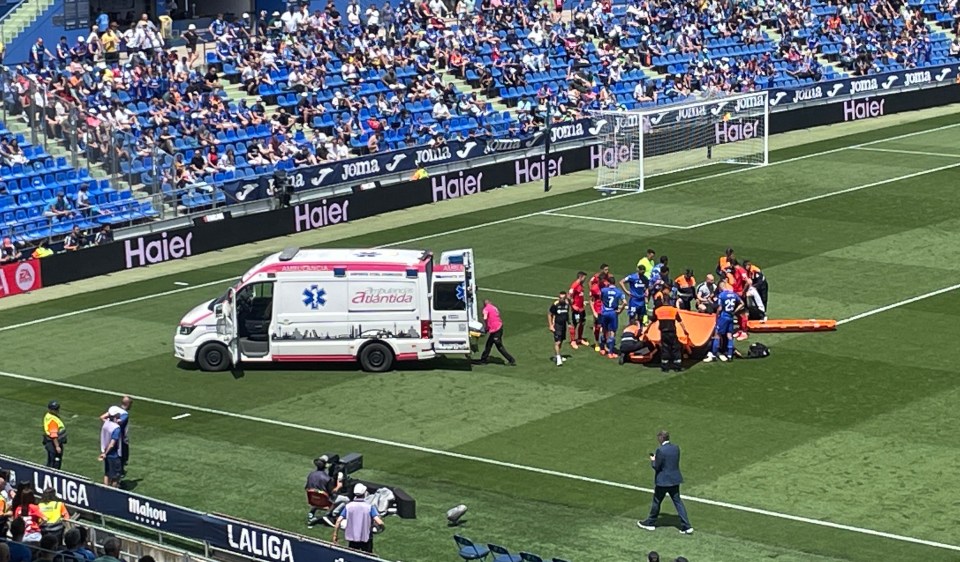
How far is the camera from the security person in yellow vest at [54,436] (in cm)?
2894

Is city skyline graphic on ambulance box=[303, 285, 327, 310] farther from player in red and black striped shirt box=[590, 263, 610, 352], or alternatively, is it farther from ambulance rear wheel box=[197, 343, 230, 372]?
player in red and black striped shirt box=[590, 263, 610, 352]

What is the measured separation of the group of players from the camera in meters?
35.3

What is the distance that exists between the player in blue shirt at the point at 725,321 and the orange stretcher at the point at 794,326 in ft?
7.24

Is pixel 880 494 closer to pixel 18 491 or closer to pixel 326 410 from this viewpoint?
pixel 326 410

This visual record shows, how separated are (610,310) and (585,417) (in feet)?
15.3

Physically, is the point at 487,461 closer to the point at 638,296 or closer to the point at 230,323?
the point at 230,323

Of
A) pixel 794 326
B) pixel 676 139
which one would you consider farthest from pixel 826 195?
pixel 794 326

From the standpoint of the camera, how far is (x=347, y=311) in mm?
35312

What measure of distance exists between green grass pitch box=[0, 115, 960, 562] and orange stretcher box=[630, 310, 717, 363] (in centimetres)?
61

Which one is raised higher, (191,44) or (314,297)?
(191,44)

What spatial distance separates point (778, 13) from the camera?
79250mm

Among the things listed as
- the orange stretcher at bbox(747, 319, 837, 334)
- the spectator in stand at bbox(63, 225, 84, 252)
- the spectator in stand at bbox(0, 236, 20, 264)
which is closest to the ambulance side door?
the orange stretcher at bbox(747, 319, 837, 334)

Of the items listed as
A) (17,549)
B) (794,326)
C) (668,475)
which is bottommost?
(794,326)

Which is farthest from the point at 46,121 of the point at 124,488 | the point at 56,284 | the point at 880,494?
the point at 880,494
